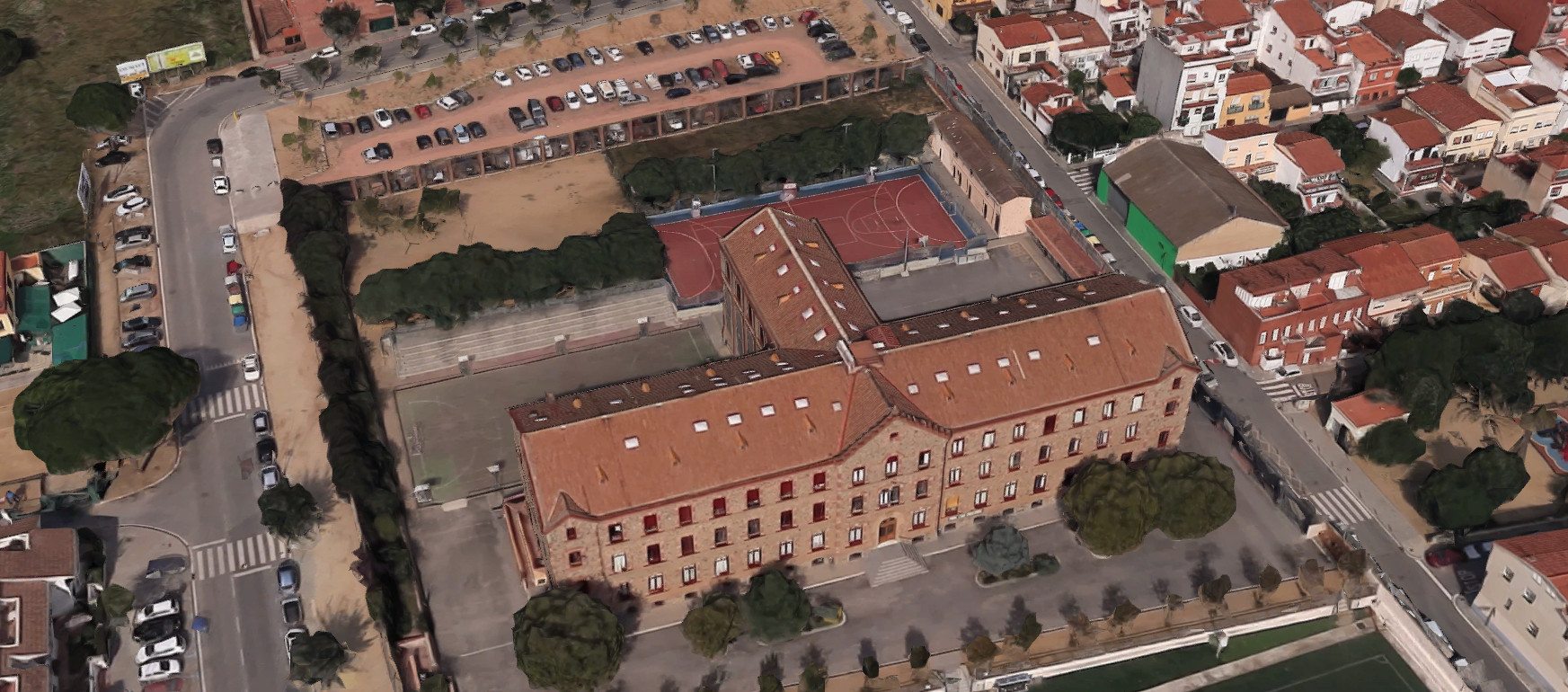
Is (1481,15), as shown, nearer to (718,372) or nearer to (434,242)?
(718,372)

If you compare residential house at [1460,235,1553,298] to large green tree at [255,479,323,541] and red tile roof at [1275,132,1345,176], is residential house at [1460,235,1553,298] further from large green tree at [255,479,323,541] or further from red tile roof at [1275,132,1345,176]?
large green tree at [255,479,323,541]

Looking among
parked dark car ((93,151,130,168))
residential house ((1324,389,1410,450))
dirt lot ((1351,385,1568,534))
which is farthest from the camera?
parked dark car ((93,151,130,168))

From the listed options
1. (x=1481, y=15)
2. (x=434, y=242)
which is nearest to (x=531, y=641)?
(x=434, y=242)

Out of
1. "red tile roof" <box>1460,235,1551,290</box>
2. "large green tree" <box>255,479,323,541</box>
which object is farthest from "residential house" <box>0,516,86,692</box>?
"red tile roof" <box>1460,235,1551,290</box>

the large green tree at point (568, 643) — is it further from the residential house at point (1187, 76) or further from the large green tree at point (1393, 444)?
the residential house at point (1187, 76)

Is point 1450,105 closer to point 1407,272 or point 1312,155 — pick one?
point 1312,155

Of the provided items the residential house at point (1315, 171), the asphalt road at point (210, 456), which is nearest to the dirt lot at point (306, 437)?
the asphalt road at point (210, 456)
